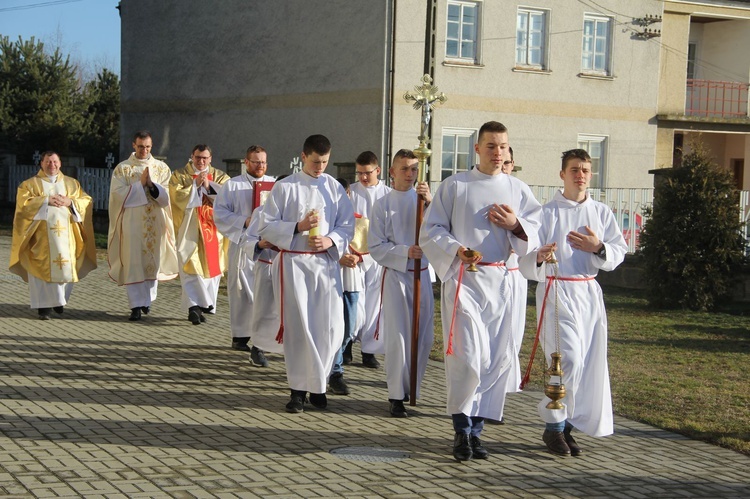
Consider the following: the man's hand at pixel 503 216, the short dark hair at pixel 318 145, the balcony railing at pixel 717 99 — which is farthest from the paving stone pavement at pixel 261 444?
the balcony railing at pixel 717 99

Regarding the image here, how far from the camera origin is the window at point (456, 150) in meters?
27.1

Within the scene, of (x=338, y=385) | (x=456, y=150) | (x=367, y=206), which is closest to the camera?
(x=338, y=385)

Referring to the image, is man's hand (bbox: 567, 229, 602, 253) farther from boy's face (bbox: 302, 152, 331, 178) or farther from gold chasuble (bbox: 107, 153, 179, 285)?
gold chasuble (bbox: 107, 153, 179, 285)

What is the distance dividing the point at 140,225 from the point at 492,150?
7.89 m

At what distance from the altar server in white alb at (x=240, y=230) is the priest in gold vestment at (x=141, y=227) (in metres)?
2.42

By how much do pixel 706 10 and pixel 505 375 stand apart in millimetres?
24393

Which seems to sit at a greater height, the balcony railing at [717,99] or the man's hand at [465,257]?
the balcony railing at [717,99]

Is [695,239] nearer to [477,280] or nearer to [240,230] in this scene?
[240,230]

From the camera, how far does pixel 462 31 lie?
88.2ft

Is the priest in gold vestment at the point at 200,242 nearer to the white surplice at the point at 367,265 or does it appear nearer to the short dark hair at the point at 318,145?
the white surplice at the point at 367,265

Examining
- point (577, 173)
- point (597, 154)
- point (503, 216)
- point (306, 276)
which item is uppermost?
point (597, 154)

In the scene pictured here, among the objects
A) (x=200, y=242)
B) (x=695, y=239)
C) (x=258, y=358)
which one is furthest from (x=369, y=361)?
(x=695, y=239)

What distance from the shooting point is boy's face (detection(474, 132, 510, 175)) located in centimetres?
764

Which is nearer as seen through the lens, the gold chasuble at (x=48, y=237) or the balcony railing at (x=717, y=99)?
the gold chasuble at (x=48, y=237)
